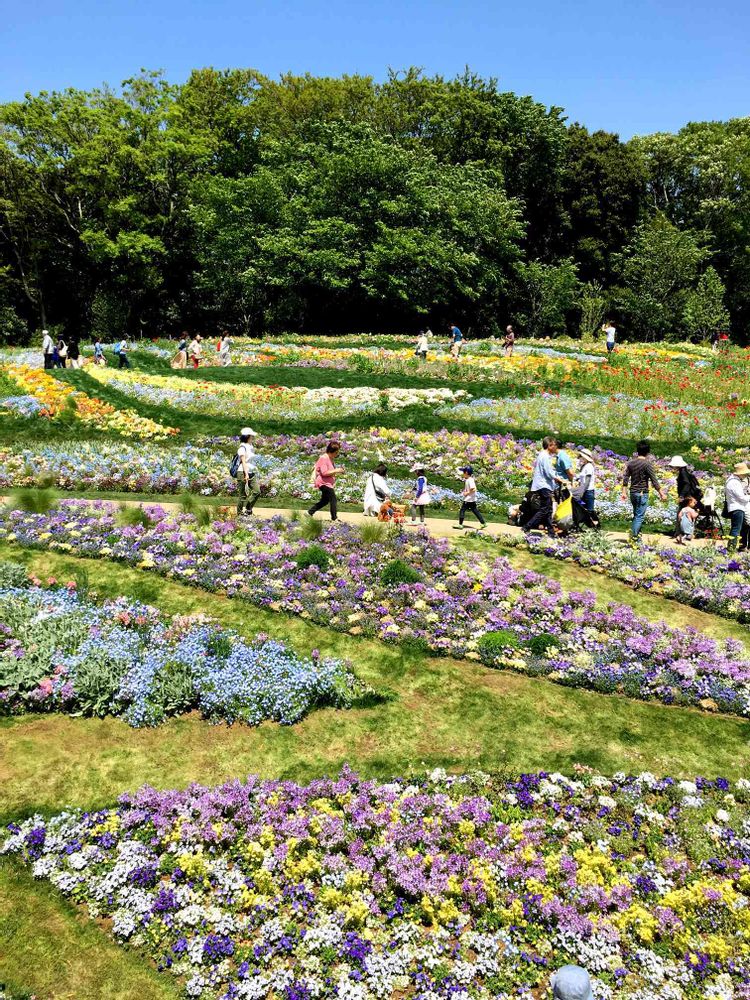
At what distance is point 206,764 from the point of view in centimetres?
825

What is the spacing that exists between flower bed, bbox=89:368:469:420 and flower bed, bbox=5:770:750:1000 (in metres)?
17.0

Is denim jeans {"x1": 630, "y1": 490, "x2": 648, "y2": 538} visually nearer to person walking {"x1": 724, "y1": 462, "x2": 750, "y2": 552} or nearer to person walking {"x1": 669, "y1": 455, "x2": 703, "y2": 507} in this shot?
person walking {"x1": 669, "y1": 455, "x2": 703, "y2": 507}

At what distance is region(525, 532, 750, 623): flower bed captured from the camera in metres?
11.8

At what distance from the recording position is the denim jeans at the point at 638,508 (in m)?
13.8

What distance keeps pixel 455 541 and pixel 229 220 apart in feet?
141

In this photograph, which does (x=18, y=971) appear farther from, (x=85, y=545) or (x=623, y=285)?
(x=623, y=285)

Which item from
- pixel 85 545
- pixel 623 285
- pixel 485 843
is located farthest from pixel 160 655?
pixel 623 285

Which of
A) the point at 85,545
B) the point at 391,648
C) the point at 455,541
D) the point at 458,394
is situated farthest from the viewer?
the point at 458,394

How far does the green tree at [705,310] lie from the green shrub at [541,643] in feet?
159

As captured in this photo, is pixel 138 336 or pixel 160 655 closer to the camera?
pixel 160 655

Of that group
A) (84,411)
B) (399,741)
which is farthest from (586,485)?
(84,411)

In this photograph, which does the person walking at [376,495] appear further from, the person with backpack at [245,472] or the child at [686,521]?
the child at [686,521]

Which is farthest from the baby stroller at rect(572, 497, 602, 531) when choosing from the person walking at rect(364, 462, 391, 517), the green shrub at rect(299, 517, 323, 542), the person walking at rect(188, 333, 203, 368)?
the person walking at rect(188, 333, 203, 368)

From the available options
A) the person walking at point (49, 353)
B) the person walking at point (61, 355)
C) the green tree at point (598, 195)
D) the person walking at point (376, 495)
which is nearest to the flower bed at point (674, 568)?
the person walking at point (376, 495)
